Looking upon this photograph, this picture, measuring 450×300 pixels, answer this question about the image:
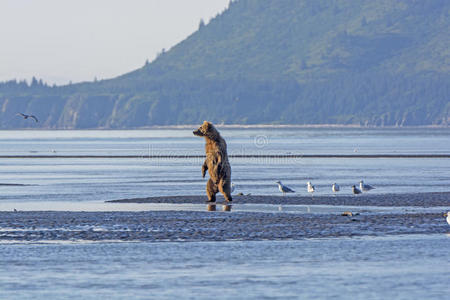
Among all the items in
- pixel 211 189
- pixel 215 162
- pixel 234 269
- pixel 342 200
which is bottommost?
pixel 234 269

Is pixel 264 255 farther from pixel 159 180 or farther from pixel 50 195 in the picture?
pixel 159 180

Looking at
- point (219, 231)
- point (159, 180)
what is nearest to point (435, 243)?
point (219, 231)

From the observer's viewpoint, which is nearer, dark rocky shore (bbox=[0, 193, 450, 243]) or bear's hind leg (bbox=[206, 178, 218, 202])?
dark rocky shore (bbox=[0, 193, 450, 243])

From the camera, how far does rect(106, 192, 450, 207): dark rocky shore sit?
3862 cm

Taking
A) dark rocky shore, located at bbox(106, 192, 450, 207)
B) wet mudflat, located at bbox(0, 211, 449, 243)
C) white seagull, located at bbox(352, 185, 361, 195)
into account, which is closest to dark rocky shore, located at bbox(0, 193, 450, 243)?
wet mudflat, located at bbox(0, 211, 449, 243)

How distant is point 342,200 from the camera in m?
40.6

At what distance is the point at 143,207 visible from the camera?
37.9 metres

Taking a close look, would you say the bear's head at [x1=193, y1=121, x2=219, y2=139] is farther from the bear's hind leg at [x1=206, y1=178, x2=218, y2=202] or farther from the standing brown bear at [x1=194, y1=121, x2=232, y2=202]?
the bear's hind leg at [x1=206, y1=178, x2=218, y2=202]

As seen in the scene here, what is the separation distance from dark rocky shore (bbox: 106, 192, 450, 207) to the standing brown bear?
1.28 meters

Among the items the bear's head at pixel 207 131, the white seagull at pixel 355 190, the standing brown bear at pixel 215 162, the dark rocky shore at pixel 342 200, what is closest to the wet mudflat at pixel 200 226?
the standing brown bear at pixel 215 162

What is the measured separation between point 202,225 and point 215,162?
765cm

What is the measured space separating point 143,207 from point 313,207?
605 centimetres

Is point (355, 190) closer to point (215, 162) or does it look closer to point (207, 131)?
point (215, 162)

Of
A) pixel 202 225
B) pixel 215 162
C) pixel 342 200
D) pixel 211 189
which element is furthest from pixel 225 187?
pixel 202 225
